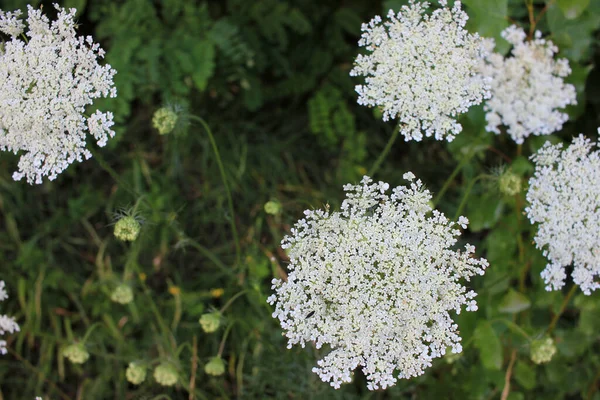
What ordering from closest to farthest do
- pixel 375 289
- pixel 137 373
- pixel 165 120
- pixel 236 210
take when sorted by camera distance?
pixel 375 289 < pixel 165 120 < pixel 137 373 < pixel 236 210

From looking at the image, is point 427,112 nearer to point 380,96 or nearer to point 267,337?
point 380,96

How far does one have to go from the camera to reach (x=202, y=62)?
335cm

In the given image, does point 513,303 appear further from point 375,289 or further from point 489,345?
point 375,289

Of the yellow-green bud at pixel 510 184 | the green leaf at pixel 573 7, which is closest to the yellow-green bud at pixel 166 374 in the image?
the yellow-green bud at pixel 510 184

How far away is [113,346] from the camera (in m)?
3.94

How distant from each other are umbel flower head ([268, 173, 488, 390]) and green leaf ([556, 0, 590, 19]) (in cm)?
113

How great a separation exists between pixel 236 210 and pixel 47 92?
5.87ft

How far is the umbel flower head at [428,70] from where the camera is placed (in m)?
2.50

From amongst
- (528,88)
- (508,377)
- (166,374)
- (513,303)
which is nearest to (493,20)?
(528,88)

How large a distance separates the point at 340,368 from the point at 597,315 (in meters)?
1.61

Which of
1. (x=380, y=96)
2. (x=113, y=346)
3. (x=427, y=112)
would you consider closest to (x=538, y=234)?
(x=427, y=112)

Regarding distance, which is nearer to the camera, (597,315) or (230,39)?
(597,315)

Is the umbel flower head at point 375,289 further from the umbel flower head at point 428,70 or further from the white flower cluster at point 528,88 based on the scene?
the white flower cluster at point 528,88

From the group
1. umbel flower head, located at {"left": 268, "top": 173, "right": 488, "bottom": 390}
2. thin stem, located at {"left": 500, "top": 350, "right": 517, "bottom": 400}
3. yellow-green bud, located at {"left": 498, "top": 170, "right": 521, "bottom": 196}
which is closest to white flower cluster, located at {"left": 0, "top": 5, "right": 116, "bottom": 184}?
umbel flower head, located at {"left": 268, "top": 173, "right": 488, "bottom": 390}
